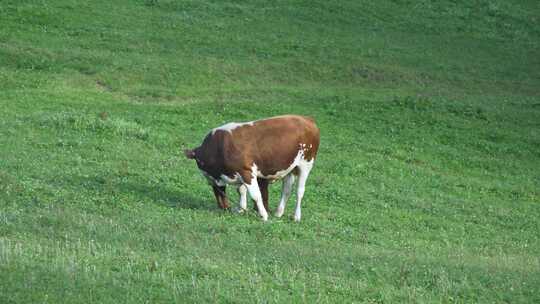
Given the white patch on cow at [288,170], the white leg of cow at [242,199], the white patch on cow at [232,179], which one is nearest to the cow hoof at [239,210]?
the white leg of cow at [242,199]

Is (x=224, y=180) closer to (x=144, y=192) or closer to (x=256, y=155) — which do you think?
(x=256, y=155)

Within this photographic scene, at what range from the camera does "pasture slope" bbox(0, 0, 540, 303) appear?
14008mm

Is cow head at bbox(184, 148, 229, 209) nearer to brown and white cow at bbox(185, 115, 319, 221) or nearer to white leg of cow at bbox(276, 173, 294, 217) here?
brown and white cow at bbox(185, 115, 319, 221)

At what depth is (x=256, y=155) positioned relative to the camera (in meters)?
19.2

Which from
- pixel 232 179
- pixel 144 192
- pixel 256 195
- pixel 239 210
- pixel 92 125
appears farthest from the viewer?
pixel 92 125

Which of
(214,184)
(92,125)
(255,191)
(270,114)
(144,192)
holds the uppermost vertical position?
(255,191)

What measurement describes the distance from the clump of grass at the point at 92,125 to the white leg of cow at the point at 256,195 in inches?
279

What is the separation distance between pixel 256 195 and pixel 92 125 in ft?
25.5

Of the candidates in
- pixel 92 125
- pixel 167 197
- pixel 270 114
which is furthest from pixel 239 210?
pixel 270 114

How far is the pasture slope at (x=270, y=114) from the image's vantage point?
1401 cm

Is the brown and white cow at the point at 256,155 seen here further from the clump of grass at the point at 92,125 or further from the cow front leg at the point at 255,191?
the clump of grass at the point at 92,125

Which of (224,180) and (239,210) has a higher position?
(224,180)

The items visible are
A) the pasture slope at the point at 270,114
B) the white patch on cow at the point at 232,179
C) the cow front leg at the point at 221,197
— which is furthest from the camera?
the cow front leg at the point at 221,197

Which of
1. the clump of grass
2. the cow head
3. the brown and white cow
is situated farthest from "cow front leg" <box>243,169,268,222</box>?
the clump of grass
